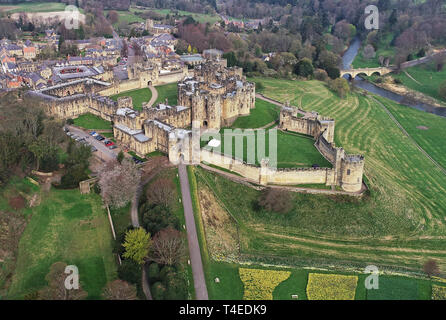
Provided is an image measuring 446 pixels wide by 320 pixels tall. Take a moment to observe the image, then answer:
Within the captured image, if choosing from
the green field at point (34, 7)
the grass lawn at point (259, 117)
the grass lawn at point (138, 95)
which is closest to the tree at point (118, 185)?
the grass lawn at point (259, 117)

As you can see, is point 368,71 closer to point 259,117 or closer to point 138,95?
point 259,117

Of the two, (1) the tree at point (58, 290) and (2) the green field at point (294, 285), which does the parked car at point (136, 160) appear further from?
(1) the tree at point (58, 290)

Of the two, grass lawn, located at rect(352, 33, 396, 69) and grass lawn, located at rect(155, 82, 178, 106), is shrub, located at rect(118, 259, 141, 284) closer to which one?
grass lawn, located at rect(155, 82, 178, 106)

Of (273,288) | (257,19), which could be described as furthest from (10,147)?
(257,19)

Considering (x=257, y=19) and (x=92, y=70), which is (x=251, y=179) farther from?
(x=257, y=19)

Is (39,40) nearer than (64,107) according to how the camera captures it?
No

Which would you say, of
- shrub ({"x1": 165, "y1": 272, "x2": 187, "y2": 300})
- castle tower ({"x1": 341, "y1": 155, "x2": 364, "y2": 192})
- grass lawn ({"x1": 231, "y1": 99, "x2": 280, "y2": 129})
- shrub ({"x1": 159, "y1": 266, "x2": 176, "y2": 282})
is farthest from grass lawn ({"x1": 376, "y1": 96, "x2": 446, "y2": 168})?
shrub ({"x1": 165, "y1": 272, "x2": 187, "y2": 300})
